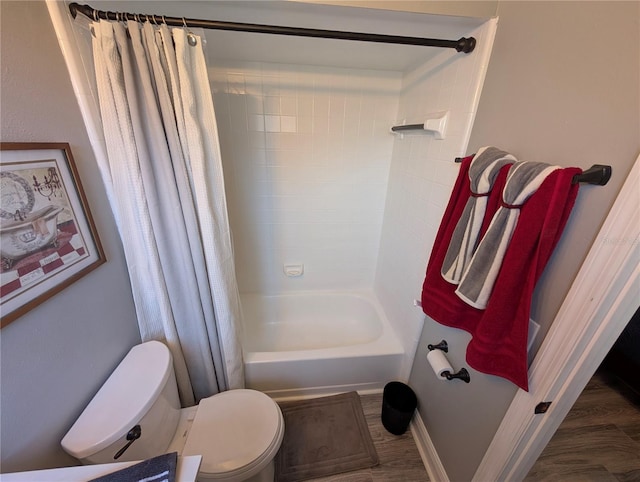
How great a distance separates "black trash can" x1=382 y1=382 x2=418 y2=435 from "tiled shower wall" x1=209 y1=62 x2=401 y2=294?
0.91 metres

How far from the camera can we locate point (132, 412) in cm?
80

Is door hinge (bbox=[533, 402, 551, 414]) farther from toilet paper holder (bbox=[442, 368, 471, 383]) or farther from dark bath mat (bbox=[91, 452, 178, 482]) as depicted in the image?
dark bath mat (bbox=[91, 452, 178, 482])

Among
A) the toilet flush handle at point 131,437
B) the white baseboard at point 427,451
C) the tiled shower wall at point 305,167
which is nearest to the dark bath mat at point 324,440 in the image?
the white baseboard at point 427,451

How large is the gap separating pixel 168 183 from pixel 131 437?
34.8 inches

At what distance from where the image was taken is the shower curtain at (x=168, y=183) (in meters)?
0.83

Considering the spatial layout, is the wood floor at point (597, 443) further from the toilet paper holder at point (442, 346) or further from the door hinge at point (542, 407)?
the door hinge at point (542, 407)

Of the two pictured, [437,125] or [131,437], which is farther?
[437,125]

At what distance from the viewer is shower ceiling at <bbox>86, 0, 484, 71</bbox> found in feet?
2.82

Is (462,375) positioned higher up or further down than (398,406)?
→ higher up

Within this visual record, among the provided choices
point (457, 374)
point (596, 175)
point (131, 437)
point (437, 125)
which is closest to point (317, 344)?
point (457, 374)

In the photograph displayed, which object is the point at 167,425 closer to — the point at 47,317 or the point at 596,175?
the point at 47,317

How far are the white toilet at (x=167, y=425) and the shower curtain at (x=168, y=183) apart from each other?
18cm

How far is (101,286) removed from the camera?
906 millimetres

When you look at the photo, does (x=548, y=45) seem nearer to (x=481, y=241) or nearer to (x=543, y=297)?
(x=481, y=241)
